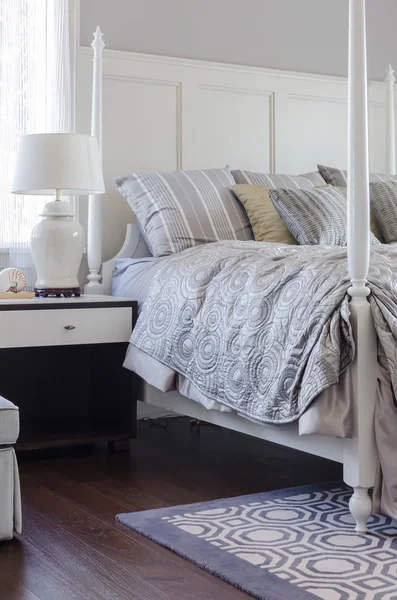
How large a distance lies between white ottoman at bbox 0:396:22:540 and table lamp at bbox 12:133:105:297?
3.77 feet

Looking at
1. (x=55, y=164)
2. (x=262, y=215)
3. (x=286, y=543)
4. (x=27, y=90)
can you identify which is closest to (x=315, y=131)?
(x=262, y=215)

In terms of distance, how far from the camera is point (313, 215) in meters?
3.23

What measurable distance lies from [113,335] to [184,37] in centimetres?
161

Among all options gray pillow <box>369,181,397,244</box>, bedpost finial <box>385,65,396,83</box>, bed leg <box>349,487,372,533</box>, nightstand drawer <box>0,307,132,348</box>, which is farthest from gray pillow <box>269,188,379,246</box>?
bedpost finial <box>385,65,396,83</box>

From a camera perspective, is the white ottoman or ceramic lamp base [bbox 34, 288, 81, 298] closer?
the white ottoman

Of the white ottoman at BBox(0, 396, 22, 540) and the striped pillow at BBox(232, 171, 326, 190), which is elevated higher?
the striped pillow at BBox(232, 171, 326, 190)

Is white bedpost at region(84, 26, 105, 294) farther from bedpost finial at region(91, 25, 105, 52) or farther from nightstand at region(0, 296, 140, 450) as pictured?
nightstand at region(0, 296, 140, 450)

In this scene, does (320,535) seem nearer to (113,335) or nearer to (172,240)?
(113,335)

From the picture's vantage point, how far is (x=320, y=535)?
2.16 meters

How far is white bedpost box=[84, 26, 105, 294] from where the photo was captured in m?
3.58

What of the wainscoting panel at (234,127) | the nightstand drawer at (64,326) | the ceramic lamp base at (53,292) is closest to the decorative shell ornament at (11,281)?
the ceramic lamp base at (53,292)

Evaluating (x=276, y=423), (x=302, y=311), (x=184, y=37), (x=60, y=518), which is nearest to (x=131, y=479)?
(x=60, y=518)

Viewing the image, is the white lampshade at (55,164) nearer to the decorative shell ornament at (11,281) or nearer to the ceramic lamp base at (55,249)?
the ceramic lamp base at (55,249)

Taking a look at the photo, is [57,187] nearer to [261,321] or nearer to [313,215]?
[313,215]
